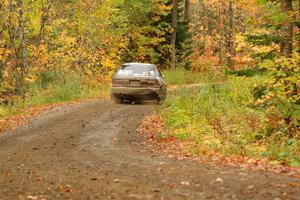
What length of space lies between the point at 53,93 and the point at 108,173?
15065mm

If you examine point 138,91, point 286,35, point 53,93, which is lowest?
point 53,93

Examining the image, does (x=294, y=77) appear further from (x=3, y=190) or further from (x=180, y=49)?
(x=180, y=49)

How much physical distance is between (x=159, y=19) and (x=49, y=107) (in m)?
19.1

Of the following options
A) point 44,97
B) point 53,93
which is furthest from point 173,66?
point 44,97

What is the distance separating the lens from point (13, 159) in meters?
11.0

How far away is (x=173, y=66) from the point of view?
3741 cm

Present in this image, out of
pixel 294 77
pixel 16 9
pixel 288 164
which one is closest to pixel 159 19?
pixel 16 9

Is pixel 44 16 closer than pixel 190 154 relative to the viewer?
No

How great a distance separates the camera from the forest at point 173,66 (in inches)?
474

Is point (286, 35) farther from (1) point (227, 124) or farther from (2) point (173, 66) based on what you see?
(2) point (173, 66)

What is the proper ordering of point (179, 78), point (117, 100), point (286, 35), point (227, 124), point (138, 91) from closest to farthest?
1. point (286, 35)
2. point (227, 124)
3. point (138, 91)
4. point (117, 100)
5. point (179, 78)

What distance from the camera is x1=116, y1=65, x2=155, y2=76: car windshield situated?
20.5m

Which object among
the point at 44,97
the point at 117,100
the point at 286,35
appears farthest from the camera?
the point at 44,97

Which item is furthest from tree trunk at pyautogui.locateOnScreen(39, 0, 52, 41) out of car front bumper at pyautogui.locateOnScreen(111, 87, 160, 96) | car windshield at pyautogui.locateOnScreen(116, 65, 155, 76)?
car front bumper at pyautogui.locateOnScreen(111, 87, 160, 96)
